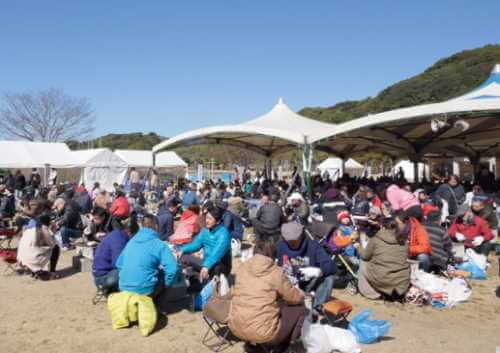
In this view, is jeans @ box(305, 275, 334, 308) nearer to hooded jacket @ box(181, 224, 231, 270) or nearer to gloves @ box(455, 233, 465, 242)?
hooded jacket @ box(181, 224, 231, 270)

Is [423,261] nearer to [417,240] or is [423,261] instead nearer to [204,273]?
[417,240]

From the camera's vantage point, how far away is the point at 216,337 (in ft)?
12.2

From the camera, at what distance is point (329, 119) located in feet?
143

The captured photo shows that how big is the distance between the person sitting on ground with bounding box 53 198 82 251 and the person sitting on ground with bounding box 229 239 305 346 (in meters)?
5.65

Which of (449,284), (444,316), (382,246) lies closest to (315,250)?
(382,246)

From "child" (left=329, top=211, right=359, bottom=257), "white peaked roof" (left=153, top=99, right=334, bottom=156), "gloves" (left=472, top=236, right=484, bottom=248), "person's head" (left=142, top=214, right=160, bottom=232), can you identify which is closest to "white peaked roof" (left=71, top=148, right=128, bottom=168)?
"white peaked roof" (left=153, top=99, right=334, bottom=156)

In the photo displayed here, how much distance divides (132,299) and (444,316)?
3329 millimetres

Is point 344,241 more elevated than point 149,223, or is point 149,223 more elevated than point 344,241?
point 149,223

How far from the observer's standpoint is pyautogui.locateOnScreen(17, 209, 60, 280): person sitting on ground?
218 inches

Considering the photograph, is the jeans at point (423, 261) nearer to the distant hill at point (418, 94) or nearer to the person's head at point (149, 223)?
the person's head at point (149, 223)

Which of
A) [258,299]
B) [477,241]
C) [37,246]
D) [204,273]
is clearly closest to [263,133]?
[477,241]

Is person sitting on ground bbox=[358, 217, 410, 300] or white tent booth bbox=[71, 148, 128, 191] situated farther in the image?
white tent booth bbox=[71, 148, 128, 191]

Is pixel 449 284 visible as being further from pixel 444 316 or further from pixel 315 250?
pixel 315 250

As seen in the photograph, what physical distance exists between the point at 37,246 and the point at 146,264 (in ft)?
8.82
